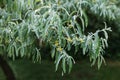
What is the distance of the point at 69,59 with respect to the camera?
8.34 ft

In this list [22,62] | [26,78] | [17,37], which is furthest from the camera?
[22,62]

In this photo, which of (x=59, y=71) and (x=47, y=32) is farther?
(x=59, y=71)

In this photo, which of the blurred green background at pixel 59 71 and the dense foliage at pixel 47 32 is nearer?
the dense foliage at pixel 47 32

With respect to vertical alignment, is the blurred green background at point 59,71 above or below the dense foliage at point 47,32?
below

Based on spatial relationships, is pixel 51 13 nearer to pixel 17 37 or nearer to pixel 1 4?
pixel 17 37

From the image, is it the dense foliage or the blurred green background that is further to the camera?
the blurred green background

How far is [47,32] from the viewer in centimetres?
258

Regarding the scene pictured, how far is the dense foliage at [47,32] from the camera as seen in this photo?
8.44 ft

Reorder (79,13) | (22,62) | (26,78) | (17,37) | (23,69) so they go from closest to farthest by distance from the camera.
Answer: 1. (17,37)
2. (79,13)
3. (26,78)
4. (23,69)
5. (22,62)

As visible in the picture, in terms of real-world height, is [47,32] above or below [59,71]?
above

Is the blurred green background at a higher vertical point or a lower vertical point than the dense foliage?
lower

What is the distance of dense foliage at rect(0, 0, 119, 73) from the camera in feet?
8.44

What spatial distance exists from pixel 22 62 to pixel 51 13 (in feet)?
27.8

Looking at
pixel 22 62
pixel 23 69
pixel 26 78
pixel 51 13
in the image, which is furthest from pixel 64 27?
pixel 22 62
